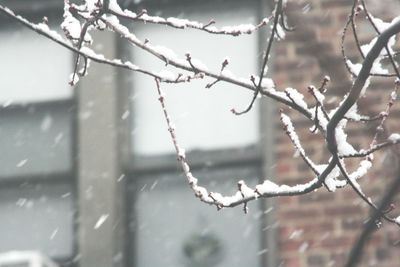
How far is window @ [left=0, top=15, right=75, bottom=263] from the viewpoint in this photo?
587 cm

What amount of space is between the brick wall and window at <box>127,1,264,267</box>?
0.27 metres

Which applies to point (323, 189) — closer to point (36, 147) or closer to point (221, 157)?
point (221, 157)

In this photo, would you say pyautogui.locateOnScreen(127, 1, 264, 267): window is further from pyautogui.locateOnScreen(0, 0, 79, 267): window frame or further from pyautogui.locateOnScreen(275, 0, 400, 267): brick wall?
pyautogui.locateOnScreen(0, 0, 79, 267): window frame

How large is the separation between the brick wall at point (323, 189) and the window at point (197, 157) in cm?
27

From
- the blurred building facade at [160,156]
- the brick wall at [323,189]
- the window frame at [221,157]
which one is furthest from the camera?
the window frame at [221,157]

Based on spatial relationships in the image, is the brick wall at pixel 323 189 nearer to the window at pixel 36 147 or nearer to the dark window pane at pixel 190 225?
the dark window pane at pixel 190 225

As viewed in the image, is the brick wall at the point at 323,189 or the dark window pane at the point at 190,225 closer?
the brick wall at the point at 323,189

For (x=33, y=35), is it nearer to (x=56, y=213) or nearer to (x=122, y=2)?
(x=122, y=2)

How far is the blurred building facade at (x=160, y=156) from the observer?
5.41 metres

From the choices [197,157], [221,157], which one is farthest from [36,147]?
[221,157]

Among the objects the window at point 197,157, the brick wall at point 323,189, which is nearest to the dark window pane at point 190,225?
the window at point 197,157

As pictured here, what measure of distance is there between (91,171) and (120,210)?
0.30m

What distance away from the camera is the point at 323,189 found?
541cm

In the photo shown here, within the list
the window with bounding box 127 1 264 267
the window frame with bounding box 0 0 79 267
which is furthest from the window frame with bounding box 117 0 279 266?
the window frame with bounding box 0 0 79 267
